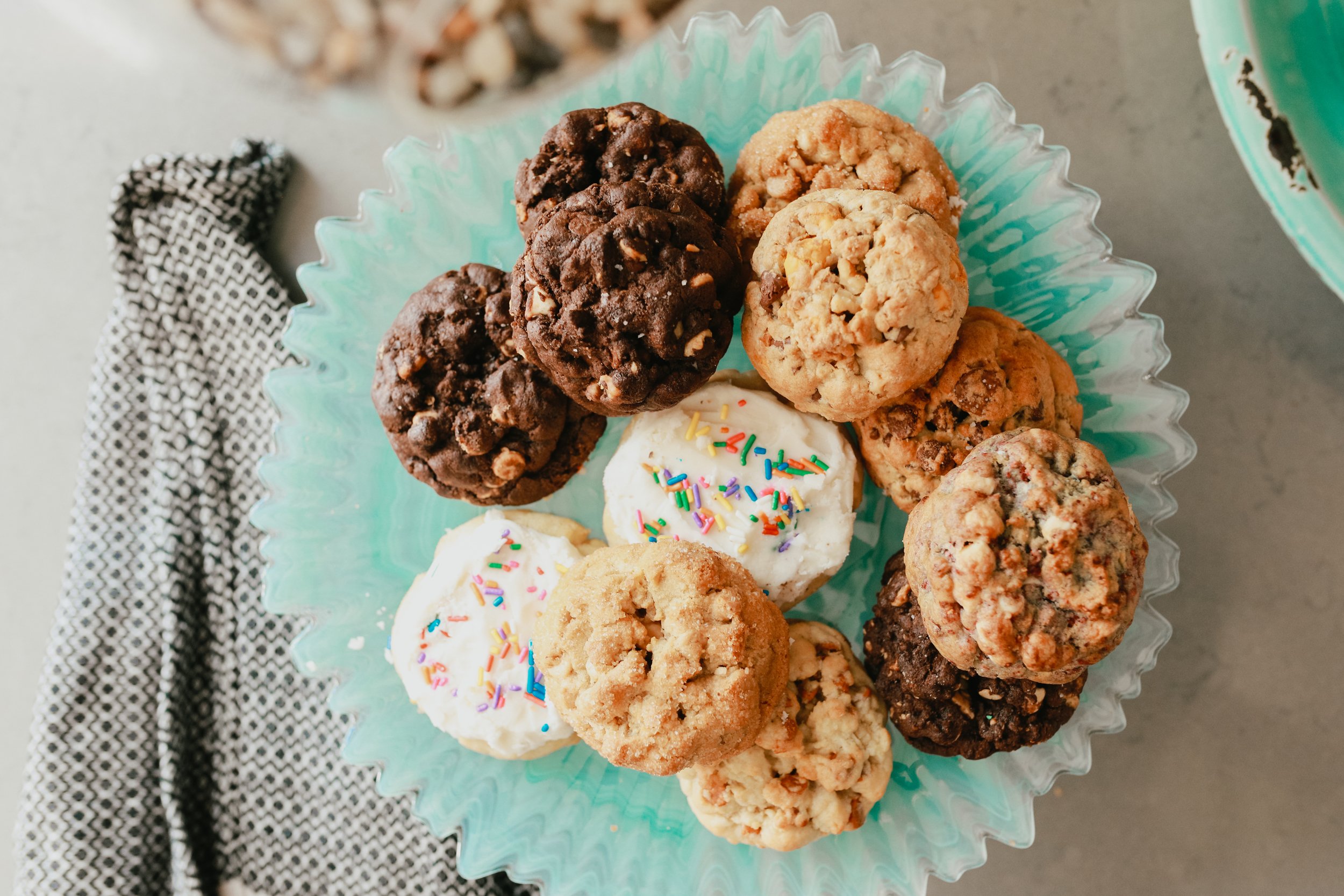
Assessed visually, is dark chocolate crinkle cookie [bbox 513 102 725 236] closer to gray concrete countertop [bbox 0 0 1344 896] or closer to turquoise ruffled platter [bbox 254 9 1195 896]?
turquoise ruffled platter [bbox 254 9 1195 896]

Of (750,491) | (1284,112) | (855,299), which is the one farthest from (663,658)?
(1284,112)

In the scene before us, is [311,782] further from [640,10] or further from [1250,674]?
[1250,674]

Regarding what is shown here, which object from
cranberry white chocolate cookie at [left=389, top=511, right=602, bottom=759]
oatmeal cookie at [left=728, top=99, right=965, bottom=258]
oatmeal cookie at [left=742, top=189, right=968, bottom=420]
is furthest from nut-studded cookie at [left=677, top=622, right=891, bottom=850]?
oatmeal cookie at [left=728, top=99, right=965, bottom=258]

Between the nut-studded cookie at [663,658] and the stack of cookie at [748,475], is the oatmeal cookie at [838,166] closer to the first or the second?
the stack of cookie at [748,475]

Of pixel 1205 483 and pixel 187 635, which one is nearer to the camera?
pixel 1205 483

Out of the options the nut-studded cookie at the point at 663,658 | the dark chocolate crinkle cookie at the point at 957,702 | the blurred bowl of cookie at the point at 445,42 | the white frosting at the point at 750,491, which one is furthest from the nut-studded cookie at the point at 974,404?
the blurred bowl of cookie at the point at 445,42

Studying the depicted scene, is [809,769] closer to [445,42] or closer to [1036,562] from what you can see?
[1036,562]
